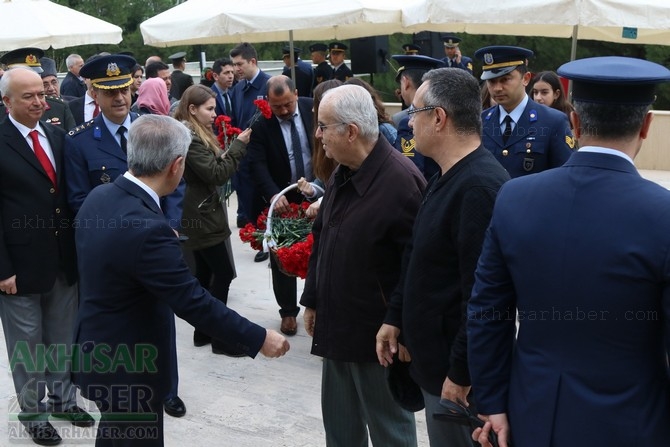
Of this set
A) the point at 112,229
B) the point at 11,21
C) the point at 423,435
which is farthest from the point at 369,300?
the point at 11,21

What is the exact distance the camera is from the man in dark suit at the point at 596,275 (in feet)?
6.77

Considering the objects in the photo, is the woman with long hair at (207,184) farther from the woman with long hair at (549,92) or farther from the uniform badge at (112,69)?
the woman with long hair at (549,92)

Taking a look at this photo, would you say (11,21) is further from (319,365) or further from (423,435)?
(423,435)

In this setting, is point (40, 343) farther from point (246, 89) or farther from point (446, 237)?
point (246, 89)

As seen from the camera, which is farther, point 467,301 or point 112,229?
point 112,229

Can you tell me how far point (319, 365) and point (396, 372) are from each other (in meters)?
2.32

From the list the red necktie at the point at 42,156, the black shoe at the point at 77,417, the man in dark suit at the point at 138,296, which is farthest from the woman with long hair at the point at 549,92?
the black shoe at the point at 77,417

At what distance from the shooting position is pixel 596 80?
6.93 ft

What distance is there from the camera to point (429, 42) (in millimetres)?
12516

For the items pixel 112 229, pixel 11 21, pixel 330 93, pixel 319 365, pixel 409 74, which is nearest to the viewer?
pixel 112 229

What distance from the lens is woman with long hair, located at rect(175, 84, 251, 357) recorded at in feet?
17.9

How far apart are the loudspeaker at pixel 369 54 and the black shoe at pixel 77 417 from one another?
9862 millimetres

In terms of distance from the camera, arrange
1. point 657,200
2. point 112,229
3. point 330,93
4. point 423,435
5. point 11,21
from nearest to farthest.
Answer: point 657,200
point 112,229
point 330,93
point 423,435
point 11,21

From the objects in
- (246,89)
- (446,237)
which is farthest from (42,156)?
(246,89)
